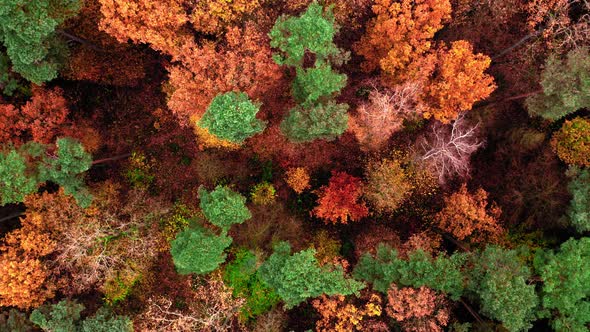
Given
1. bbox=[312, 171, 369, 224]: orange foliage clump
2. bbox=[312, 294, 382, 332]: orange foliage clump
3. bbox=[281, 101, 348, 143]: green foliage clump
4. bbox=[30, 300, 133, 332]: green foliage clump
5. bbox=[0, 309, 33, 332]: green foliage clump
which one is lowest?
bbox=[0, 309, 33, 332]: green foliage clump

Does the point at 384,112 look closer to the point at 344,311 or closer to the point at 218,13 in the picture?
the point at 218,13

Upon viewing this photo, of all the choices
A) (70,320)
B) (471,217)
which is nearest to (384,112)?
(471,217)

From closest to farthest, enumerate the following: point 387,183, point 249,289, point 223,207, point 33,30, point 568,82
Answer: point 33,30 < point 568,82 < point 223,207 < point 387,183 < point 249,289

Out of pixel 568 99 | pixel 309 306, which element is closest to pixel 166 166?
pixel 309 306

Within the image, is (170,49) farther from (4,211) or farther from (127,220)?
(4,211)

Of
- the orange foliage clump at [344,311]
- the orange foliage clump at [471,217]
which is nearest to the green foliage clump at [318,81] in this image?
the orange foliage clump at [471,217]

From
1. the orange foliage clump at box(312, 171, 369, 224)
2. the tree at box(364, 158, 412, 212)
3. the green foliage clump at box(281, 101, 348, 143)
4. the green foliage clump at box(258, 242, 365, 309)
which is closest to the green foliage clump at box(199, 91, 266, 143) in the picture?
the green foliage clump at box(281, 101, 348, 143)

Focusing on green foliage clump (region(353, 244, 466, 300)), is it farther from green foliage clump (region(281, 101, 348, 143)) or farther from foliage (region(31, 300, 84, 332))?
foliage (region(31, 300, 84, 332))
